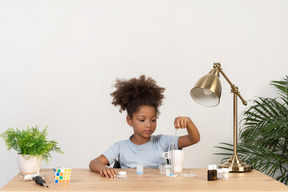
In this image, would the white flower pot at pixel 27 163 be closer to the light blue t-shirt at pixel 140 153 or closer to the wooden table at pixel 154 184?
the wooden table at pixel 154 184

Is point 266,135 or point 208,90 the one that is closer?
point 208,90

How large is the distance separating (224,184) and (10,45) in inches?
101

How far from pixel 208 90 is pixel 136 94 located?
1.80 ft

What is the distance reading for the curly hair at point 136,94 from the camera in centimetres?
283

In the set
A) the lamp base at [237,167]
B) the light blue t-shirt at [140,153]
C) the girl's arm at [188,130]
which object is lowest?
the lamp base at [237,167]

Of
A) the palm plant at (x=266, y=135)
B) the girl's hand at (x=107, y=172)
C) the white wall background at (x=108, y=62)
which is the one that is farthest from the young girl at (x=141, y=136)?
the white wall background at (x=108, y=62)

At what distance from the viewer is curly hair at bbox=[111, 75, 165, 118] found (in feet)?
9.29

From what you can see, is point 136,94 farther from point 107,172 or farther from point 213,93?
point 107,172

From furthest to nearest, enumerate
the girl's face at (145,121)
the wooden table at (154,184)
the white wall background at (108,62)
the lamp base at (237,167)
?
1. the white wall background at (108,62)
2. the girl's face at (145,121)
3. the lamp base at (237,167)
4. the wooden table at (154,184)

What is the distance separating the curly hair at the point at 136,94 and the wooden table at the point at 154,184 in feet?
2.03

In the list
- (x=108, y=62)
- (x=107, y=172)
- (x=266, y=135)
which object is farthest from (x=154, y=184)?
(x=108, y=62)

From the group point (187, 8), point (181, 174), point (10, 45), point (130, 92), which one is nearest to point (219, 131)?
point (187, 8)

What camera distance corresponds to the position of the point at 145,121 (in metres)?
2.76

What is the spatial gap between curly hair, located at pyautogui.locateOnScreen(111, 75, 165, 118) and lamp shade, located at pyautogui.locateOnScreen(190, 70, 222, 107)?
39cm
